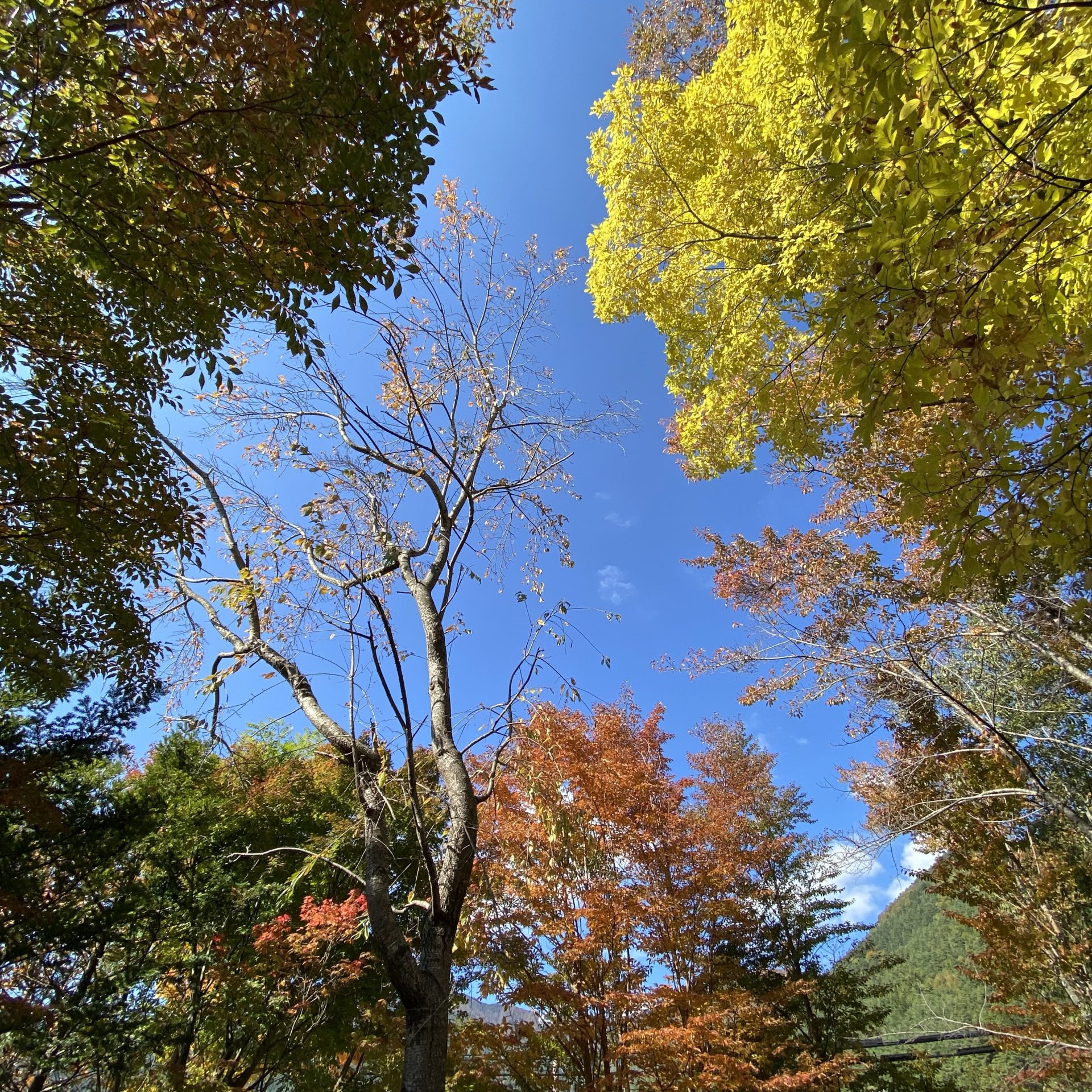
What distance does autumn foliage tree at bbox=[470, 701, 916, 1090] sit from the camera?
6402mm

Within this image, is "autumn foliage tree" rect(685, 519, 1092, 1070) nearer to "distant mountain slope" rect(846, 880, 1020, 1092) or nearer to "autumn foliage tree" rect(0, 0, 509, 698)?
"distant mountain slope" rect(846, 880, 1020, 1092)

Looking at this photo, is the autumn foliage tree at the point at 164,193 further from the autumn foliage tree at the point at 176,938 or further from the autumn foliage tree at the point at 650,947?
the autumn foliage tree at the point at 650,947

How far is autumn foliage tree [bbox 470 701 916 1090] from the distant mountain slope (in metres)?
1.77

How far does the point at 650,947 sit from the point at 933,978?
30788 millimetres

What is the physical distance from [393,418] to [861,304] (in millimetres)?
2148

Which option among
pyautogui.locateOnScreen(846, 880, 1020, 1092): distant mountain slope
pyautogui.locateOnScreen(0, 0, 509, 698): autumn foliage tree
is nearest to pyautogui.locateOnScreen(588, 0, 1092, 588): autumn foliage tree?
pyautogui.locateOnScreen(0, 0, 509, 698): autumn foliage tree

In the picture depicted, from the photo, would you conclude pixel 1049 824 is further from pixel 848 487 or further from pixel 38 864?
pixel 38 864

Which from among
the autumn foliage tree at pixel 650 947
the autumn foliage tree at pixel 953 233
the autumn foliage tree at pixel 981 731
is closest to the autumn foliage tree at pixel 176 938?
the autumn foliage tree at pixel 650 947

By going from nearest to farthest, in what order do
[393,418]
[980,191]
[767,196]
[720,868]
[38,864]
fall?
[980,191]
[393,418]
[767,196]
[38,864]
[720,868]

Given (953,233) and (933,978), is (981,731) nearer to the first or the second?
(953,233)

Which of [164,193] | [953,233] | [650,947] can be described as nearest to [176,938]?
[650,947]

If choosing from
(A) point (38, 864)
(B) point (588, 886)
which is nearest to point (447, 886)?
(A) point (38, 864)

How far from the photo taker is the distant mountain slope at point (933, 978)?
10625 mm

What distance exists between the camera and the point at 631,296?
5.48 m
